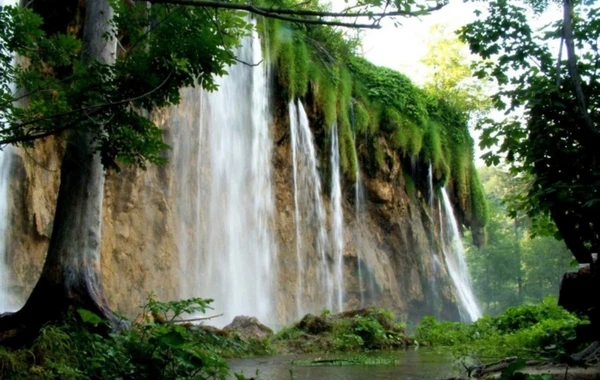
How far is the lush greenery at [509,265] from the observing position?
151 ft

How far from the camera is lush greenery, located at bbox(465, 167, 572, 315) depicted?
46.0 m

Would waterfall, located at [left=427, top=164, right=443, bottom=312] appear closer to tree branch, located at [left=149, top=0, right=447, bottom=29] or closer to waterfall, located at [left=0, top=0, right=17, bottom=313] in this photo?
waterfall, located at [left=0, top=0, right=17, bottom=313]

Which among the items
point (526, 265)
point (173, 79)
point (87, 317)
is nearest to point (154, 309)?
point (87, 317)

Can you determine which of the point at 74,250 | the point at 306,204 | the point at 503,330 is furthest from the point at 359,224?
the point at 74,250

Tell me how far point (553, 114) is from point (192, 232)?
1104 cm

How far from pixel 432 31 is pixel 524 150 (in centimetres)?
3176

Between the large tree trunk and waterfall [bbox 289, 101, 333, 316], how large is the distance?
39.0 ft

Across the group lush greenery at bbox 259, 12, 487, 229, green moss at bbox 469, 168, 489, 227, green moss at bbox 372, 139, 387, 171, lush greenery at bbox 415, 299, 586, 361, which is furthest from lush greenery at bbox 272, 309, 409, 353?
green moss at bbox 469, 168, 489, 227

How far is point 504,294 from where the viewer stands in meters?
50.0

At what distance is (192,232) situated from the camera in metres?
14.7

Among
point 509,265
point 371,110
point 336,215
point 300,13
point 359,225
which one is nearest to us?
point 300,13

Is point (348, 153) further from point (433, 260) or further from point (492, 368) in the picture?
point (492, 368)

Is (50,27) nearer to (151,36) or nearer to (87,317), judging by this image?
(151,36)

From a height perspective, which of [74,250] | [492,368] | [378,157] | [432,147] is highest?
[432,147]
